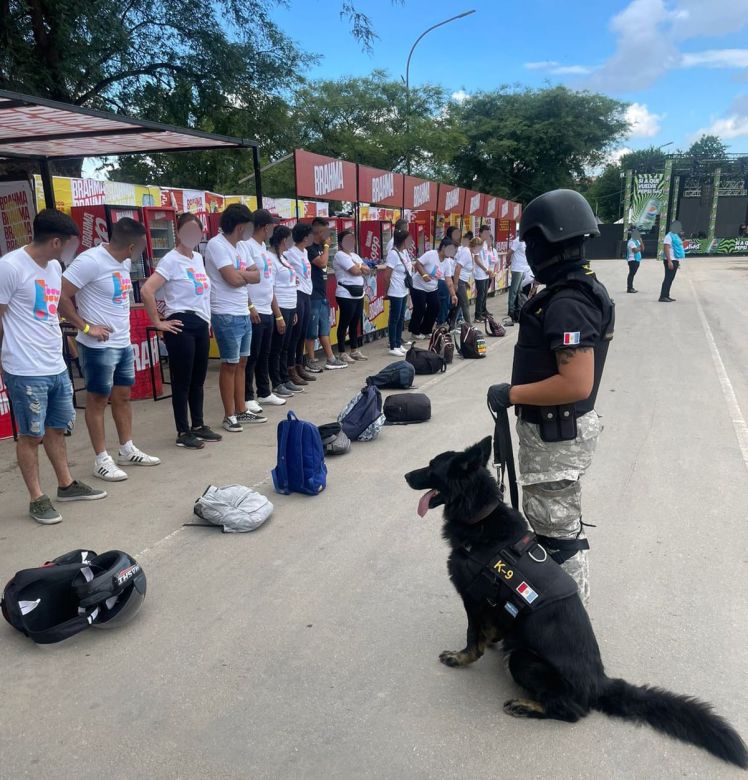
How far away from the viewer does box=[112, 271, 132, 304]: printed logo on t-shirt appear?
470 cm

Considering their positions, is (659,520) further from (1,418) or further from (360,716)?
(1,418)

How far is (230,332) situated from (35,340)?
205 centimetres

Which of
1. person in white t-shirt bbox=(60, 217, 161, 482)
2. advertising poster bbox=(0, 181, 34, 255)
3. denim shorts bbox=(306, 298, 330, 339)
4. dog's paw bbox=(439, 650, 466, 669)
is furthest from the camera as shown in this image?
denim shorts bbox=(306, 298, 330, 339)

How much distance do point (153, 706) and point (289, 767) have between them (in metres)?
0.66

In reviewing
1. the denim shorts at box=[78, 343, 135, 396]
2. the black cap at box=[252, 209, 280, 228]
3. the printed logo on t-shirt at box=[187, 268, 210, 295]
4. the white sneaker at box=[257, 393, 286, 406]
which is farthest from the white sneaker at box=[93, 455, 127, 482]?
the black cap at box=[252, 209, 280, 228]

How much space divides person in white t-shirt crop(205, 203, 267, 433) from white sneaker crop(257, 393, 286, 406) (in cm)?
109

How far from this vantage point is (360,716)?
2.41 m

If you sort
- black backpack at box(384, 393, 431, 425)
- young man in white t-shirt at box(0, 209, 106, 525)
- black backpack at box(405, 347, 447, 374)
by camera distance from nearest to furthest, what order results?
young man in white t-shirt at box(0, 209, 106, 525)
black backpack at box(384, 393, 431, 425)
black backpack at box(405, 347, 447, 374)

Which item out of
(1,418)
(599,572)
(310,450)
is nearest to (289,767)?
(599,572)

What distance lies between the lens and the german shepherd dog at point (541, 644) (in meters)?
2.17

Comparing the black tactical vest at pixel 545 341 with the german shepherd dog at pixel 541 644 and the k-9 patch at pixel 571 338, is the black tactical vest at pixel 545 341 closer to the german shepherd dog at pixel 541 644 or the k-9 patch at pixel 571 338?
the k-9 patch at pixel 571 338

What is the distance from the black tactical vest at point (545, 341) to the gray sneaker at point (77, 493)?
3.36 metres

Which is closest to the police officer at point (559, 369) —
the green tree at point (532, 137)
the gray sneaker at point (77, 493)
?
the gray sneaker at point (77, 493)

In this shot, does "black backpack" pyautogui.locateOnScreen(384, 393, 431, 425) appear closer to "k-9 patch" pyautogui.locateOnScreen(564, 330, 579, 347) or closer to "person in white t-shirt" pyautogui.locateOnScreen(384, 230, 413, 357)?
"person in white t-shirt" pyautogui.locateOnScreen(384, 230, 413, 357)
